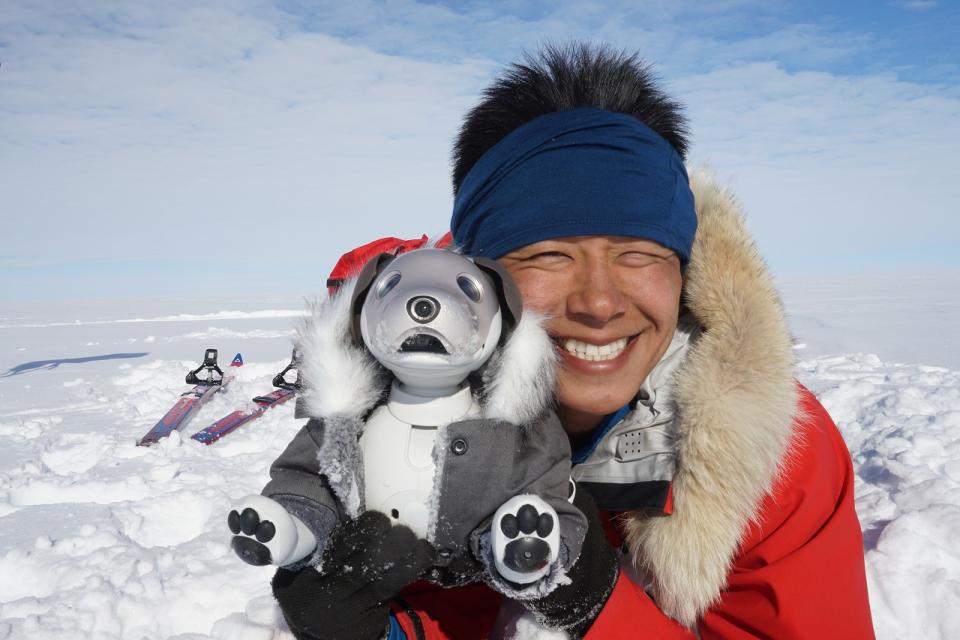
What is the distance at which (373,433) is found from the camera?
4.93 ft

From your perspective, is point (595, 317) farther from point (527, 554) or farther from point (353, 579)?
point (353, 579)

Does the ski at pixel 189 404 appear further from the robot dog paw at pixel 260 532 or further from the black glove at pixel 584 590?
the black glove at pixel 584 590

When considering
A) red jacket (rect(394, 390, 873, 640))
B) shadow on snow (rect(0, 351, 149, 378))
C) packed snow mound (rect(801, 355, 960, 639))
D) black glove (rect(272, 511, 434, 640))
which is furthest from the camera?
shadow on snow (rect(0, 351, 149, 378))

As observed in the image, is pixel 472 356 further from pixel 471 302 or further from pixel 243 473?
pixel 243 473

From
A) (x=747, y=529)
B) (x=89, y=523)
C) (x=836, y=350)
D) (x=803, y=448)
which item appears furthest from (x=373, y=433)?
(x=836, y=350)

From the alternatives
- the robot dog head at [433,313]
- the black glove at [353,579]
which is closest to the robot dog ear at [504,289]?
the robot dog head at [433,313]

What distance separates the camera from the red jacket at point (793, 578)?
1537mm

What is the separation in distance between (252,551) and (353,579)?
27 centimetres

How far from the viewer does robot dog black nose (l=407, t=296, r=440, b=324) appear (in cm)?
130

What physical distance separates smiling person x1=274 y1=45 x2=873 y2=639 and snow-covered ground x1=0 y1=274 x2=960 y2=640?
0.33m

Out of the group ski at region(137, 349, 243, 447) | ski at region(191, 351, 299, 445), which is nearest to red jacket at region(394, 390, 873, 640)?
ski at region(191, 351, 299, 445)

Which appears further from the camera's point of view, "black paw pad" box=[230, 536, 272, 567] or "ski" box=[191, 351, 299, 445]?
"ski" box=[191, 351, 299, 445]

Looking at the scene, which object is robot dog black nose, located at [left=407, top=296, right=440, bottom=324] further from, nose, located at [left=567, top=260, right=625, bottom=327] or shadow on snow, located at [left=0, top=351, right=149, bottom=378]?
shadow on snow, located at [left=0, top=351, right=149, bottom=378]

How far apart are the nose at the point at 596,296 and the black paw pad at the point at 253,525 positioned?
0.87m
